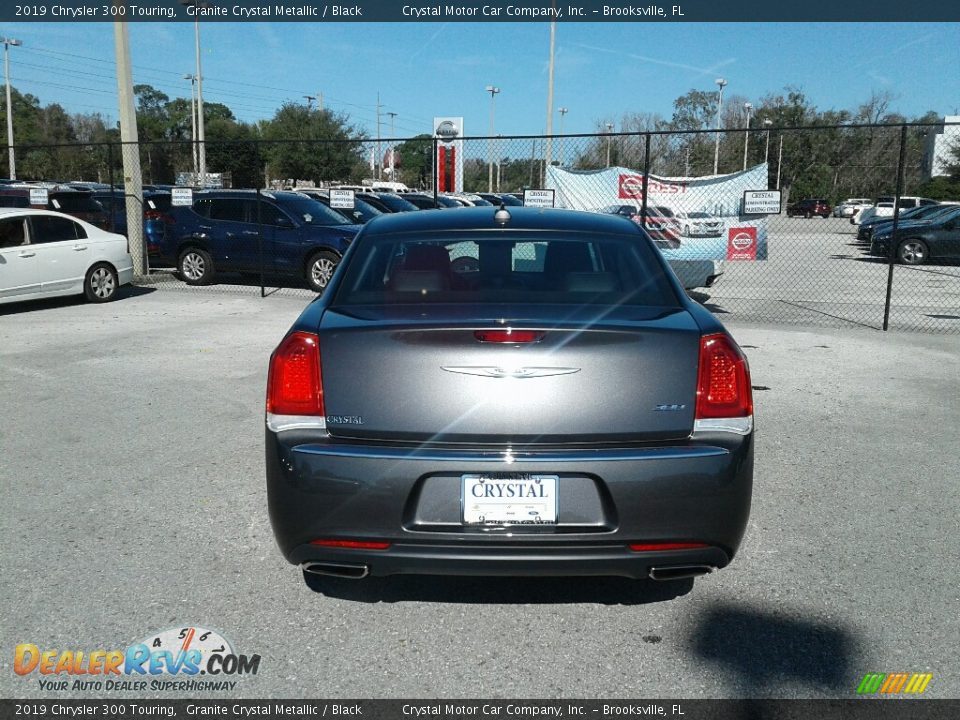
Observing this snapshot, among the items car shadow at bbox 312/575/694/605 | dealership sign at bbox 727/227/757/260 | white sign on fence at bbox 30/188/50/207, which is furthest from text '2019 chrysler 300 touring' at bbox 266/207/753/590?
white sign on fence at bbox 30/188/50/207

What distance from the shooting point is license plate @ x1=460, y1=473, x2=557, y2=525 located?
9.39 ft

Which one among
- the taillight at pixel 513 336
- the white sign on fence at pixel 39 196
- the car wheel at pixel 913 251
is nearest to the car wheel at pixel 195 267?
the white sign on fence at pixel 39 196

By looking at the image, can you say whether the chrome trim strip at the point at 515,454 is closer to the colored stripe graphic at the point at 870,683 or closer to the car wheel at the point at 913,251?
the colored stripe graphic at the point at 870,683

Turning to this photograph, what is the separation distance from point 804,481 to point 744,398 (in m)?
2.28

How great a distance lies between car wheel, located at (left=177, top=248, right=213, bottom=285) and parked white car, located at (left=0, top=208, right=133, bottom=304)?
2078mm

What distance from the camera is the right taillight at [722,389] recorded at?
2979 millimetres

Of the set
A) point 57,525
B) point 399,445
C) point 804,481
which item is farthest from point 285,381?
point 804,481

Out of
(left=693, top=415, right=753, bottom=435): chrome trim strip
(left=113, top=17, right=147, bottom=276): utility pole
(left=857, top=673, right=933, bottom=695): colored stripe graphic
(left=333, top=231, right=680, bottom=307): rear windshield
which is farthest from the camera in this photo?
(left=113, top=17, right=147, bottom=276): utility pole

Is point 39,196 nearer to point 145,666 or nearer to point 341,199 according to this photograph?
point 341,199

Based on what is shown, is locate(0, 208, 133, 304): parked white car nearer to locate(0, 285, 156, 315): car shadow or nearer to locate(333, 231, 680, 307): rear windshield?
locate(0, 285, 156, 315): car shadow

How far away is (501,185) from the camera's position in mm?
20594

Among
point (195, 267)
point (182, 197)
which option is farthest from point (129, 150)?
point (195, 267)

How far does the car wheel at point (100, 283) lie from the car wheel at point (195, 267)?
7.73 feet

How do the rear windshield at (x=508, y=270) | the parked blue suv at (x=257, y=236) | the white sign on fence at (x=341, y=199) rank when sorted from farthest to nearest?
1. the parked blue suv at (x=257, y=236)
2. the white sign on fence at (x=341, y=199)
3. the rear windshield at (x=508, y=270)
